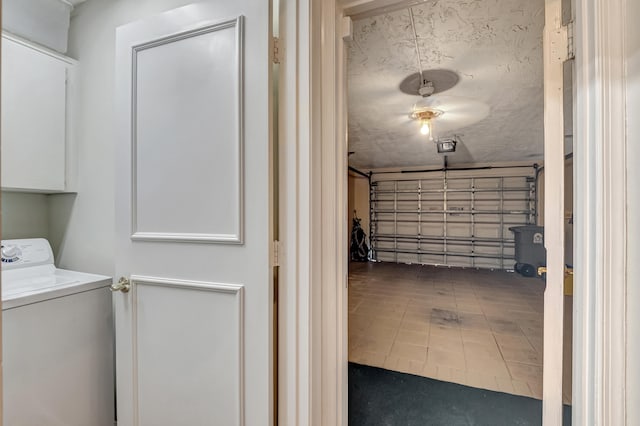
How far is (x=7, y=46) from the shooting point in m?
1.56

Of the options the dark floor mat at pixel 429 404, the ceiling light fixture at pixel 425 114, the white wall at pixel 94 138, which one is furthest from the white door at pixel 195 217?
the ceiling light fixture at pixel 425 114

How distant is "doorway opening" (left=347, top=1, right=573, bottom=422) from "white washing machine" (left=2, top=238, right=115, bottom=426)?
1.70m

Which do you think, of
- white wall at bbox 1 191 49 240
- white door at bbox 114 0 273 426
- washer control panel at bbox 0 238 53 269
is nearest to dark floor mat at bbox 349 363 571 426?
white door at bbox 114 0 273 426

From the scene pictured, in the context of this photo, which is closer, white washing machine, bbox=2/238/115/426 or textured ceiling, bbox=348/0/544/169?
white washing machine, bbox=2/238/115/426

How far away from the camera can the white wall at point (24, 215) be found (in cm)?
176

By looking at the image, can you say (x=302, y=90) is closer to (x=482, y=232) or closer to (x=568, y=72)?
(x=568, y=72)

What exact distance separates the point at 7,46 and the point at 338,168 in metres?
1.78

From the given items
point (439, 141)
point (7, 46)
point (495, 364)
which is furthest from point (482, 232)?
point (7, 46)

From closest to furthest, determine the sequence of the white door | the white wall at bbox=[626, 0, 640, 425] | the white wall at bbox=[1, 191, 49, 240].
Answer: the white wall at bbox=[626, 0, 640, 425] < the white door < the white wall at bbox=[1, 191, 49, 240]

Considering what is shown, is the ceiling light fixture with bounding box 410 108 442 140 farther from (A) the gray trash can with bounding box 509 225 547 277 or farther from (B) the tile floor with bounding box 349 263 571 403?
(A) the gray trash can with bounding box 509 225 547 277

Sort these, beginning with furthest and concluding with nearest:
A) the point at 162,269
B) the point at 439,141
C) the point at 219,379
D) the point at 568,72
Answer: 1. the point at 439,141
2. the point at 162,269
3. the point at 219,379
4. the point at 568,72

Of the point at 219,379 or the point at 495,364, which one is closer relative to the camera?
the point at 219,379

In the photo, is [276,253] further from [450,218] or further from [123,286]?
[450,218]

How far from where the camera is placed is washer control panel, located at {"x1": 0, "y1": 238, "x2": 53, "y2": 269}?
1625mm
